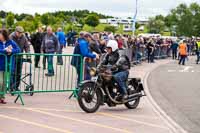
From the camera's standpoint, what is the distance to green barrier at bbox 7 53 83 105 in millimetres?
12656

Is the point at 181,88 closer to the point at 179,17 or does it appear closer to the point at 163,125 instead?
the point at 163,125

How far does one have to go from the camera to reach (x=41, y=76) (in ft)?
48.2

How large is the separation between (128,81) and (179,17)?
128611 mm

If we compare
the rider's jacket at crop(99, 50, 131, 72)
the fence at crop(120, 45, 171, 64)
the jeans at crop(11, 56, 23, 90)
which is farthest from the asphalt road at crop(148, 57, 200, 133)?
the fence at crop(120, 45, 171, 64)

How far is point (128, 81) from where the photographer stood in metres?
12.8

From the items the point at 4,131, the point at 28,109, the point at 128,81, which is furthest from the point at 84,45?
the point at 4,131

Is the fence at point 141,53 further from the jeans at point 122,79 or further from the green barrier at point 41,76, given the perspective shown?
the jeans at point 122,79

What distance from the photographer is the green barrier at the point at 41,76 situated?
41.5 feet

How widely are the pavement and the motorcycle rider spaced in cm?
60

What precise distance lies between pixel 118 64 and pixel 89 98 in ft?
3.53

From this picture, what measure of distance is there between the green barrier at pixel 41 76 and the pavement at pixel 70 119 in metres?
0.29

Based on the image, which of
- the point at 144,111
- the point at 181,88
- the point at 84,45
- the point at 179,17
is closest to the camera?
the point at 144,111

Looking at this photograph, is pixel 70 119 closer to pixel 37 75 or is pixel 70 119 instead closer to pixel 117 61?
pixel 117 61

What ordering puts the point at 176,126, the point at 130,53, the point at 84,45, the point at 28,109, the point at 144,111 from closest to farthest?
the point at 176,126
the point at 28,109
the point at 144,111
the point at 84,45
the point at 130,53
